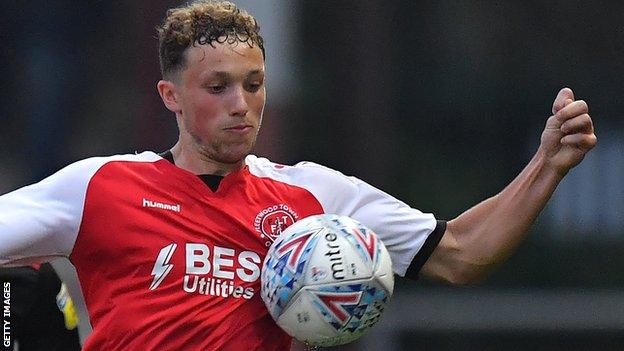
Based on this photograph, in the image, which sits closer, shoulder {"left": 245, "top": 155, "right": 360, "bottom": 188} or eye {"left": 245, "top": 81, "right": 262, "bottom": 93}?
eye {"left": 245, "top": 81, "right": 262, "bottom": 93}

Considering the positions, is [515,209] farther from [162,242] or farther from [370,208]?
[162,242]

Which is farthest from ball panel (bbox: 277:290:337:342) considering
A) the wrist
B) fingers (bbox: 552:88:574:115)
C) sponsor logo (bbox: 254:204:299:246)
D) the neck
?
fingers (bbox: 552:88:574:115)

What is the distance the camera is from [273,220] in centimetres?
393

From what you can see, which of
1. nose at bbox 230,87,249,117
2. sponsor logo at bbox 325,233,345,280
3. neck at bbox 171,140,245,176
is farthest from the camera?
neck at bbox 171,140,245,176

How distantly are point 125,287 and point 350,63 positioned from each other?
3421mm

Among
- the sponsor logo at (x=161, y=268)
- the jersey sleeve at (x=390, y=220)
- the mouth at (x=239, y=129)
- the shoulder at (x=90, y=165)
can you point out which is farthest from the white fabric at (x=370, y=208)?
the sponsor logo at (x=161, y=268)

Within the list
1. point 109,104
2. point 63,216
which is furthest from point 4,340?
point 109,104

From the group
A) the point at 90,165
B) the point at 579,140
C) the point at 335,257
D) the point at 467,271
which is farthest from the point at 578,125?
the point at 90,165

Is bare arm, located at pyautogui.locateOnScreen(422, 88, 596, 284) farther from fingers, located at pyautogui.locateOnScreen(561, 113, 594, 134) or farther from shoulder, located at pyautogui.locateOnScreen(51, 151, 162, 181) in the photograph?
shoulder, located at pyautogui.locateOnScreen(51, 151, 162, 181)

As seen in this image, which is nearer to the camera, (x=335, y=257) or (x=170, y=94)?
(x=335, y=257)

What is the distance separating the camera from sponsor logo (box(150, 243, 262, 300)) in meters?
3.78

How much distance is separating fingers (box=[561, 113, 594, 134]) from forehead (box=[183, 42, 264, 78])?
92 centimetres

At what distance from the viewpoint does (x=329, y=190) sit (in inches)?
159

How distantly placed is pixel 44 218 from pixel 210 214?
48 centimetres
